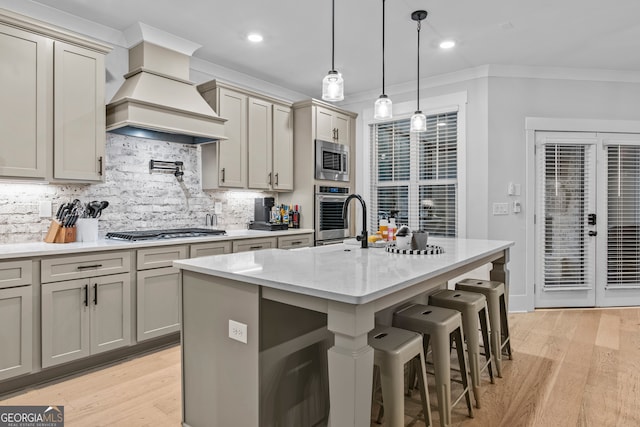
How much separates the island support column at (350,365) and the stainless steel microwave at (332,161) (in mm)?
3517

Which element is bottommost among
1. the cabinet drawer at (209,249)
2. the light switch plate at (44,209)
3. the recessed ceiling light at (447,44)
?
the cabinet drawer at (209,249)

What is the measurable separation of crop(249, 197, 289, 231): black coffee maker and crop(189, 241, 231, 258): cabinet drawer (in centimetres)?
76

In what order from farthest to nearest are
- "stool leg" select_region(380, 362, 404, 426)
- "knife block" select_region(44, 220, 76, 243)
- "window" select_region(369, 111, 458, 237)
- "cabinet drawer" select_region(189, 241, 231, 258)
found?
"window" select_region(369, 111, 458, 237), "cabinet drawer" select_region(189, 241, 231, 258), "knife block" select_region(44, 220, 76, 243), "stool leg" select_region(380, 362, 404, 426)

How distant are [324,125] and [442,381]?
3578 mm

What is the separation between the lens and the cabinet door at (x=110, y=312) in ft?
9.35

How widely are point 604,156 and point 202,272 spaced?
4791 mm

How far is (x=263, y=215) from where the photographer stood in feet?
15.3

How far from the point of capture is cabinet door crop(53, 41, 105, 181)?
292cm

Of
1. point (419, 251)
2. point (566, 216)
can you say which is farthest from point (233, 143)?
point (566, 216)

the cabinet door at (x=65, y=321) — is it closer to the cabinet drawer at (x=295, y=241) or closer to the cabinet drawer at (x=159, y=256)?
the cabinet drawer at (x=159, y=256)

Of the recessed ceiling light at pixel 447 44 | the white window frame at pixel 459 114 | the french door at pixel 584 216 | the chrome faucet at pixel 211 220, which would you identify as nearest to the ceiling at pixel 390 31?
the recessed ceiling light at pixel 447 44

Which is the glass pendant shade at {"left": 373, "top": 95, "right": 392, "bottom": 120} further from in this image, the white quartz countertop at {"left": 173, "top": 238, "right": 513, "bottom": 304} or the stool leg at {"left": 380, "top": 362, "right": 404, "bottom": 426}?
the stool leg at {"left": 380, "top": 362, "right": 404, "bottom": 426}

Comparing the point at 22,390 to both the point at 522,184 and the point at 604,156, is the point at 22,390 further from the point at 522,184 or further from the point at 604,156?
the point at 604,156

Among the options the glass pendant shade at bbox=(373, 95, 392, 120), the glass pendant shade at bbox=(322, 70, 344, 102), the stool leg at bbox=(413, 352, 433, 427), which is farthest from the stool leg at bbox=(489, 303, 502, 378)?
the glass pendant shade at bbox=(322, 70, 344, 102)
